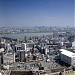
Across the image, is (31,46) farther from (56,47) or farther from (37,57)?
(37,57)

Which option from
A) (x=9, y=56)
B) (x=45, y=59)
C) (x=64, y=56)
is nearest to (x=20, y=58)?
(x=9, y=56)

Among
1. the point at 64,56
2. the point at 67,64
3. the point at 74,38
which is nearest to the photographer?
the point at 67,64

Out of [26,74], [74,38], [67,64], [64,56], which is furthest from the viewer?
[74,38]

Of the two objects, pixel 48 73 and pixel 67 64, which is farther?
pixel 67 64

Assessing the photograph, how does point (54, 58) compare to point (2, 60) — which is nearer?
point (2, 60)

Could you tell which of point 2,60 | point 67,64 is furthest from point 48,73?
point 2,60

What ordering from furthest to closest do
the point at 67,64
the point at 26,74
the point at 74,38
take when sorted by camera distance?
the point at 74,38, the point at 67,64, the point at 26,74

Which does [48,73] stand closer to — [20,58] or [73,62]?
[73,62]

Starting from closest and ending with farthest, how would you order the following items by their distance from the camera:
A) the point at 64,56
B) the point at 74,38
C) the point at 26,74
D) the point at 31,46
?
1. the point at 26,74
2. the point at 64,56
3. the point at 31,46
4. the point at 74,38
